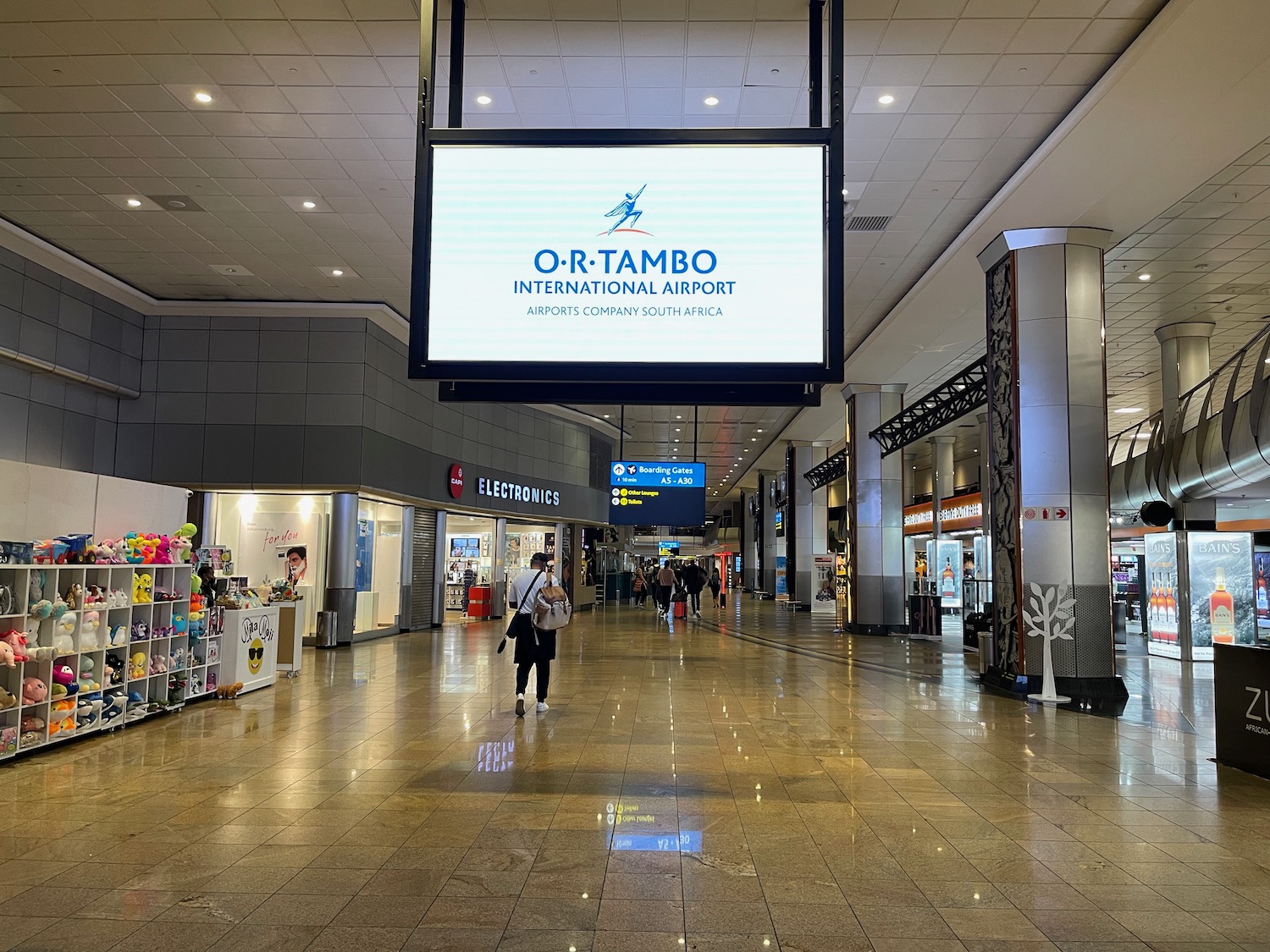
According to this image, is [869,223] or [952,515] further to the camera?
[952,515]

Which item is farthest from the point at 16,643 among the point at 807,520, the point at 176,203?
the point at 807,520

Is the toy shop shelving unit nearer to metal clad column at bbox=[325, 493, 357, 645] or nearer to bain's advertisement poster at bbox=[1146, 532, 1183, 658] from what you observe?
metal clad column at bbox=[325, 493, 357, 645]

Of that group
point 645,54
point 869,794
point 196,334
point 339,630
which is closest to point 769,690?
point 869,794

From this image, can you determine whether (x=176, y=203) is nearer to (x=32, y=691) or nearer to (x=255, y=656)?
(x=255, y=656)

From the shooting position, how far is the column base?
30.7 ft

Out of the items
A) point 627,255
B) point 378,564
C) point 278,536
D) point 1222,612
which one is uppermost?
point 627,255

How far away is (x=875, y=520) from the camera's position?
65.9ft

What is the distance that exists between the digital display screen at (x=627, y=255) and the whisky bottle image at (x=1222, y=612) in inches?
577

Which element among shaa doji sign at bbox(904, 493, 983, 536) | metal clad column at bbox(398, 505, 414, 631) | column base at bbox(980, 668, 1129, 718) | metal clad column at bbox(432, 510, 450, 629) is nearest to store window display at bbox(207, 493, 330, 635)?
metal clad column at bbox(398, 505, 414, 631)

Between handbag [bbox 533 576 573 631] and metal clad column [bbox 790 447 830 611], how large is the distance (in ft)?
70.4

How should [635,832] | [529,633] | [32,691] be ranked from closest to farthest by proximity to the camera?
1. [635,832]
2. [32,691]
3. [529,633]

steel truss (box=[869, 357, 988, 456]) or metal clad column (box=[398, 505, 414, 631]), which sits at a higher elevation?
steel truss (box=[869, 357, 988, 456])

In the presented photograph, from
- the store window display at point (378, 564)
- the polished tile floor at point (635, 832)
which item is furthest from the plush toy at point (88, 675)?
the store window display at point (378, 564)

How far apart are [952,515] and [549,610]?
25.4m
